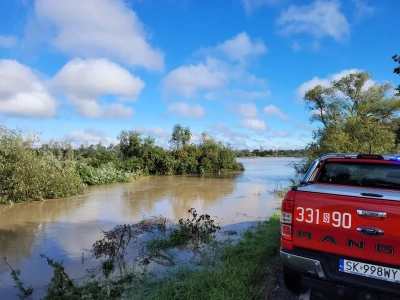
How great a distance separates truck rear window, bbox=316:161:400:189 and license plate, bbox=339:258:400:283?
1236 millimetres

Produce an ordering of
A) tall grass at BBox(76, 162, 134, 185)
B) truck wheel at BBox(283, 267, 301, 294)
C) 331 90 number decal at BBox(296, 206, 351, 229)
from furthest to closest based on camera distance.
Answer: tall grass at BBox(76, 162, 134, 185), truck wheel at BBox(283, 267, 301, 294), 331 90 number decal at BBox(296, 206, 351, 229)

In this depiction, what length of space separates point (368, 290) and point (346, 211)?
0.82 m

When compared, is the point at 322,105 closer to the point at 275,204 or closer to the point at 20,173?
the point at 275,204

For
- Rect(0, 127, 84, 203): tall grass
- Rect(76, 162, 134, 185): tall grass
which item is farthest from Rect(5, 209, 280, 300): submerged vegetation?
Rect(76, 162, 134, 185): tall grass

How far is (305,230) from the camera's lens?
3.12 meters

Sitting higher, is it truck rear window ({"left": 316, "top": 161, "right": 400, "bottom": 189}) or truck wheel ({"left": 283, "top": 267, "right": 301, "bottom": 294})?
truck rear window ({"left": 316, "top": 161, "right": 400, "bottom": 189})

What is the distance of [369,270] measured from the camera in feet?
9.36

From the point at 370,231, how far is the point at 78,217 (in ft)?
31.7

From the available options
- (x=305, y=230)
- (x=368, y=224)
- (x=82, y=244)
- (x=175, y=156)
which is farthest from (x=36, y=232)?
(x=175, y=156)

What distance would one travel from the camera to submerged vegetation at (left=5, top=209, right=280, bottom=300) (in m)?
3.94

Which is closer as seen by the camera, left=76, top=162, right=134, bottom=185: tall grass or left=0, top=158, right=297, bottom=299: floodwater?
left=0, top=158, right=297, bottom=299: floodwater

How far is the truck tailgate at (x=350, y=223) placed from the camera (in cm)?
271

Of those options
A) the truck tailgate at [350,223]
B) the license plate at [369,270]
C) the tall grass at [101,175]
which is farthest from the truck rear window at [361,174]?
the tall grass at [101,175]

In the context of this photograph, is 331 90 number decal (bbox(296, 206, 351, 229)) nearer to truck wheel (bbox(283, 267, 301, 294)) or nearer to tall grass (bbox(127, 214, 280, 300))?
truck wheel (bbox(283, 267, 301, 294))
